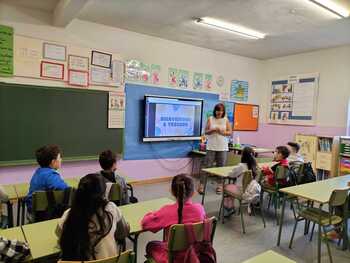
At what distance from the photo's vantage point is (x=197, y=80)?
19.1 ft

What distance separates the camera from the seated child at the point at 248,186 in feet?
10.6

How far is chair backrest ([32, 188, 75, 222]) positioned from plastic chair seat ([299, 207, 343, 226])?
226cm

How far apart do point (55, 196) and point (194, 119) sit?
13.1ft

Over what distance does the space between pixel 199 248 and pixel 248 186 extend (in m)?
1.78

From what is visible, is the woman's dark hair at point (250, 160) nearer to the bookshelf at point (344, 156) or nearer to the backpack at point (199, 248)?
the backpack at point (199, 248)

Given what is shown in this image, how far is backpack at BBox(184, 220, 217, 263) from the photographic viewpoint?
1.57m

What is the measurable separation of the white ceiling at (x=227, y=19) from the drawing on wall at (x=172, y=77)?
0.61 meters

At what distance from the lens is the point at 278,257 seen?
1.45 m

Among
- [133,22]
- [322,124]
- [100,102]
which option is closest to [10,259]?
[100,102]

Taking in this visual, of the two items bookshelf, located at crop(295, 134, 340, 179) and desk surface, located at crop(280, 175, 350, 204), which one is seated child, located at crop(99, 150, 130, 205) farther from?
bookshelf, located at crop(295, 134, 340, 179)

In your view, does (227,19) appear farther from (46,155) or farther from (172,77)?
(46,155)

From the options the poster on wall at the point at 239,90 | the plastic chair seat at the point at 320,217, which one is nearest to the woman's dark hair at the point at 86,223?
the plastic chair seat at the point at 320,217

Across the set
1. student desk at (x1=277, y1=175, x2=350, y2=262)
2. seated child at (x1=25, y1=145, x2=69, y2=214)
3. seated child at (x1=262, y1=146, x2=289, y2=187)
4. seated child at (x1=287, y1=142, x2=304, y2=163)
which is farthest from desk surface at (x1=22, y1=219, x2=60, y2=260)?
seated child at (x1=287, y1=142, x2=304, y2=163)

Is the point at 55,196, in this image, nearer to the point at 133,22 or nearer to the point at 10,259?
the point at 10,259
